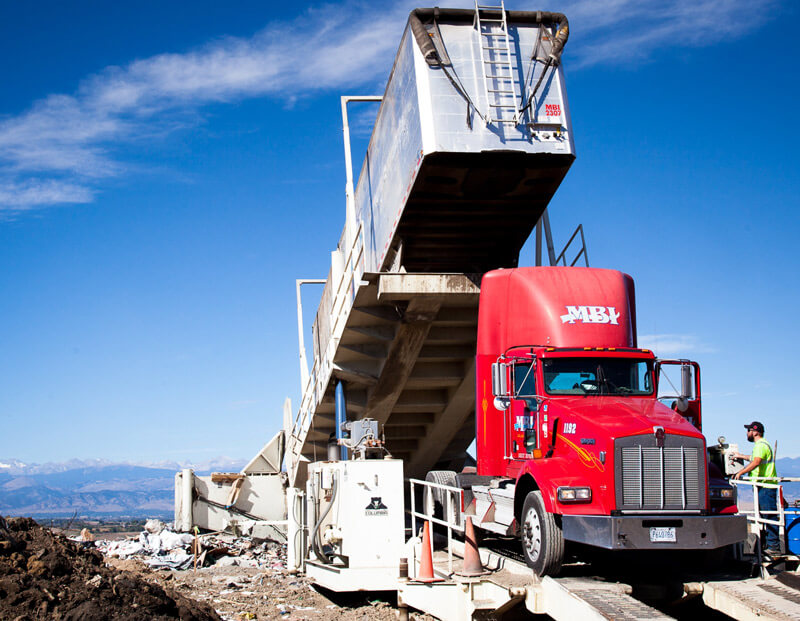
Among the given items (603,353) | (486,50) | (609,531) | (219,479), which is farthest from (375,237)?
(219,479)

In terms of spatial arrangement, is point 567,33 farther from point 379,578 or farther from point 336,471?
point 379,578

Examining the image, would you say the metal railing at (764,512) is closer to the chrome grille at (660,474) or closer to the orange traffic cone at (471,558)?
the chrome grille at (660,474)

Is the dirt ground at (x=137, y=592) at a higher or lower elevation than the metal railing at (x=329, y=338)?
lower

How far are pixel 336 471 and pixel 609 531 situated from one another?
5.33 meters

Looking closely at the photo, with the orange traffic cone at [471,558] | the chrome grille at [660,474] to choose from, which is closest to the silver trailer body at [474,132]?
the chrome grille at [660,474]

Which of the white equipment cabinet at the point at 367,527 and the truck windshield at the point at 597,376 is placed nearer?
the truck windshield at the point at 597,376

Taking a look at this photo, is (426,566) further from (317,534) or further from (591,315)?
(317,534)

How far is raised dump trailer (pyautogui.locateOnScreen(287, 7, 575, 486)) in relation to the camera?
9.88 m

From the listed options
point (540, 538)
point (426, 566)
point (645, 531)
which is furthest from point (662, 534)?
point (426, 566)

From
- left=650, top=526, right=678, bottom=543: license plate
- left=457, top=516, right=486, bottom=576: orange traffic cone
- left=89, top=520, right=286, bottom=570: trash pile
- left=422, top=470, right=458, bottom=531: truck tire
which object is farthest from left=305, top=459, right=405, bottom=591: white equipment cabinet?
left=650, top=526, right=678, bottom=543: license plate

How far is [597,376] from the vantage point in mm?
8750

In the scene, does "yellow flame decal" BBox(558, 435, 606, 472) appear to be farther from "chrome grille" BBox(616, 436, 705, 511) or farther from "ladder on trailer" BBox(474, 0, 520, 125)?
"ladder on trailer" BBox(474, 0, 520, 125)

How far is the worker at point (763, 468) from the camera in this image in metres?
8.98

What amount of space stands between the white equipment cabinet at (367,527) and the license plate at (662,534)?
4786 mm
